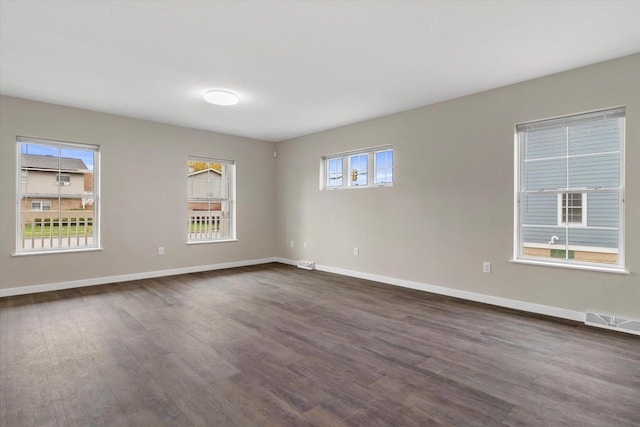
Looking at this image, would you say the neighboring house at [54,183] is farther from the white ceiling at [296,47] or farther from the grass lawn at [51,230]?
the white ceiling at [296,47]

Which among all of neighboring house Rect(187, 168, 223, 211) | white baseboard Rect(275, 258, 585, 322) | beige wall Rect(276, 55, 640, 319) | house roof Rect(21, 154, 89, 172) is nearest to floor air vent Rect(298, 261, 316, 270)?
beige wall Rect(276, 55, 640, 319)

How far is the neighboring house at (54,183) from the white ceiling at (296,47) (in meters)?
0.85

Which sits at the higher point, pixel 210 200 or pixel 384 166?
pixel 384 166

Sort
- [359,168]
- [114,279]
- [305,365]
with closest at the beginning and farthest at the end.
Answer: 1. [305,365]
2. [114,279]
3. [359,168]

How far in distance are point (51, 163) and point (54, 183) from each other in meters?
0.28

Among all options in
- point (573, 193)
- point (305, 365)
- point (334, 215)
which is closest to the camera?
point (305, 365)

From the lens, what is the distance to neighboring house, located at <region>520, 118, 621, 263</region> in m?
3.21

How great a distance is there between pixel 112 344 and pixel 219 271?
3.11 metres

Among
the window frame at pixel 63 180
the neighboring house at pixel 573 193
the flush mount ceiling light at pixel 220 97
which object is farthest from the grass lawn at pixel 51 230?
the neighboring house at pixel 573 193

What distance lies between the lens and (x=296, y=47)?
2904 mm

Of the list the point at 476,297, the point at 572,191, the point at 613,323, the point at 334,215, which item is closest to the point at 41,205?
the point at 334,215

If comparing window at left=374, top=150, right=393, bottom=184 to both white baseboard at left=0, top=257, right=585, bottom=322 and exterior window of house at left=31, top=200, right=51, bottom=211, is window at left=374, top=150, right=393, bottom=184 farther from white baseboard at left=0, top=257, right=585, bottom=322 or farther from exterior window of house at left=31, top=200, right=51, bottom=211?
exterior window of house at left=31, top=200, right=51, bottom=211

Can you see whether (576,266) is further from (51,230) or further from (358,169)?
(51,230)

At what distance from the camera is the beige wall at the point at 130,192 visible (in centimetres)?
418
